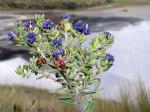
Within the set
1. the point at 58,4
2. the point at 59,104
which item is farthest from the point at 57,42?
the point at 58,4

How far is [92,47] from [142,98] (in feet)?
5.41

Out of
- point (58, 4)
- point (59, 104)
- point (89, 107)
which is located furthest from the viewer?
point (58, 4)

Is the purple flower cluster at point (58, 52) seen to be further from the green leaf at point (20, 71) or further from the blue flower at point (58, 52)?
the green leaf at point (20, 71)

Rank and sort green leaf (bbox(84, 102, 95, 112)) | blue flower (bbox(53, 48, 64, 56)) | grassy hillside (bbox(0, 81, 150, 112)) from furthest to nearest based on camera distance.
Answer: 1. grassy hillside (bbox(0, 81, 150, 112))
2. green leaf (bbox(84, 102, 95, 112))
3. blue flower (bbox(53, 48, 64, 56))

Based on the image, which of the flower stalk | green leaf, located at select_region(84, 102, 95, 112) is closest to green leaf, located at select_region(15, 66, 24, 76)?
the flower stalk

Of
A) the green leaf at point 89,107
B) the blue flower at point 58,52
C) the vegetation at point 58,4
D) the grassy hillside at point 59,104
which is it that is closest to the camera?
the blue flower at point 58,52

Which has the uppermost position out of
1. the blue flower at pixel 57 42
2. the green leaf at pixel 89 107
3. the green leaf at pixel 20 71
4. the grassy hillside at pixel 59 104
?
the blue flower at pixel 57 42

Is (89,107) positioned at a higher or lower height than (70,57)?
lower

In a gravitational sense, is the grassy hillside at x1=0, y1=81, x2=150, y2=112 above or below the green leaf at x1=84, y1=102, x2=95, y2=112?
below

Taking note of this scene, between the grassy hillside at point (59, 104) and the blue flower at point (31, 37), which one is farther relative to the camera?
the grassy hillside at point (59, 104)

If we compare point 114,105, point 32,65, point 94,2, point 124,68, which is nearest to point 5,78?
point 124,68

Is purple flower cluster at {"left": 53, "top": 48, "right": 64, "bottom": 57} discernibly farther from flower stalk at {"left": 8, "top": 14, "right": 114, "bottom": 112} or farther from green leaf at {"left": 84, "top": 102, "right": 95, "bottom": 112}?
green leaf at {"left": 84, "top": 102, "right": 95, "bottom": 112}

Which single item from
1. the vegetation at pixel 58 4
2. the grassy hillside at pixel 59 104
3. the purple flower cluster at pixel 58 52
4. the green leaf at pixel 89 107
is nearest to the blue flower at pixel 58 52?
the purple flower cluster at pixel 58 52

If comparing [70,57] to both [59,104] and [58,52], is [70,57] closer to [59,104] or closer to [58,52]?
[58,52]
